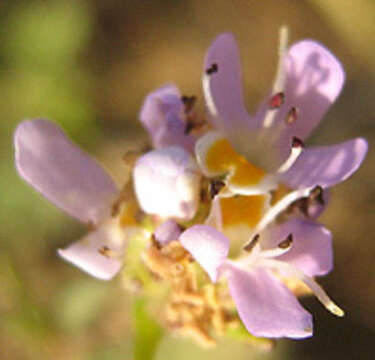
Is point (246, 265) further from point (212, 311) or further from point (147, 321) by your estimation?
point (147, 321)

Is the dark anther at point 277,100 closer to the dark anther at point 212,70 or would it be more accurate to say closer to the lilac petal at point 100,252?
the dark anther at point 212,70

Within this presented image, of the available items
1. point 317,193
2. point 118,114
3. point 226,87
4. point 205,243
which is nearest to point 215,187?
point 205,243

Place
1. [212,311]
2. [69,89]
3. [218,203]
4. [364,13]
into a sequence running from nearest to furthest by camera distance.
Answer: [218,203], [212,311], [364,13], [69,89]

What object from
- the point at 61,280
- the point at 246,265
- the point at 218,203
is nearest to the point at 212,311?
the point at 246,265

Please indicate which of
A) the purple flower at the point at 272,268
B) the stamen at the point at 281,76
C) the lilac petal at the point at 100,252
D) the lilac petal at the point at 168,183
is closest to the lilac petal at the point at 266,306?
the purple flower at the point at 272,268

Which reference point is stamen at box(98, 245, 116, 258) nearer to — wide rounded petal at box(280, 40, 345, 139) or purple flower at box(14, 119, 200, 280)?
purple flower at box(14, 119, 200, 280)

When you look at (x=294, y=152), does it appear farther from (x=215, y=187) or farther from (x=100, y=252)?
(x=100, y=252)
